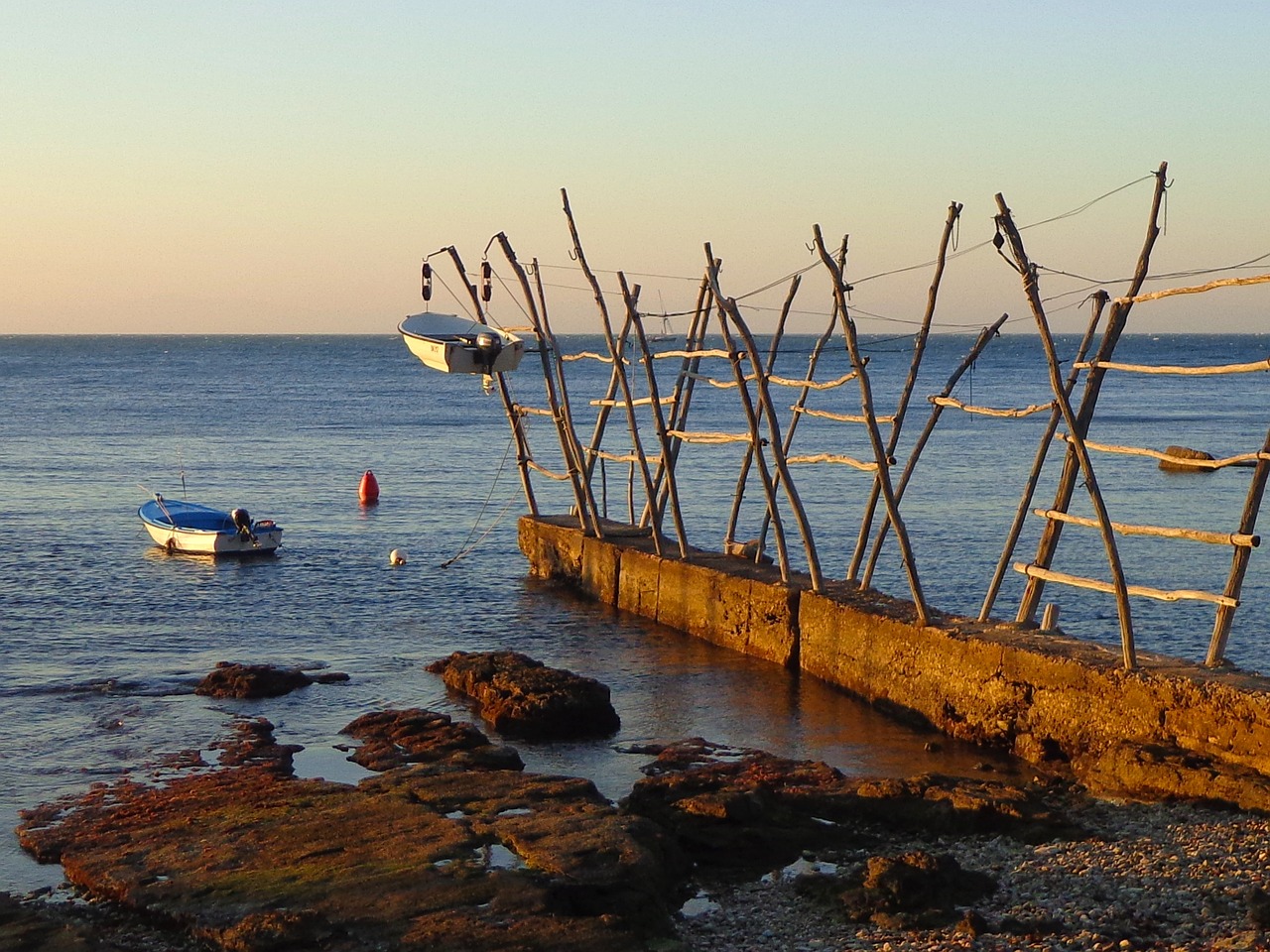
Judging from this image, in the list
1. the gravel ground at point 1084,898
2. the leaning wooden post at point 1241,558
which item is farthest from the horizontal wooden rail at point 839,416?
the gravel ground at point 1084,898

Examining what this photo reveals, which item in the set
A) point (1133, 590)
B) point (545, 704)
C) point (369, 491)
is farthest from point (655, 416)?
point (369, 491)

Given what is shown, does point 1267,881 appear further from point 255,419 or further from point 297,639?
point 255,419

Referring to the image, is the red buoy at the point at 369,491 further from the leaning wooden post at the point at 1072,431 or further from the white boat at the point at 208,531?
the leaning wooden post at the point at 1072,431

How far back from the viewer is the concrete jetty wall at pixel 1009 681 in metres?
9.55

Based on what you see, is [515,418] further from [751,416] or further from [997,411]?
[997,411]

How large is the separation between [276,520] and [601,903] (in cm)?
2154

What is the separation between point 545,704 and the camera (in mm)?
12203

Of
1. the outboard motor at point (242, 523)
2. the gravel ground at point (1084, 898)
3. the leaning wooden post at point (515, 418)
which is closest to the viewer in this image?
the gravel ground at point (1084, 898)

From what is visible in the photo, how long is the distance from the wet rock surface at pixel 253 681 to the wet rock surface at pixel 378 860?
329 cm

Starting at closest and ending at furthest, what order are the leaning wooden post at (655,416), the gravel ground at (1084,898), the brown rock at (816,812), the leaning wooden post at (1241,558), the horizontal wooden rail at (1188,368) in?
the gravel ground at (1084,898) → the brown rock at (816,812) → the horizontal wooden rail at (1188,368) → the leaning wooden post at (1241,558) → the leaning wooden post at (655,416)

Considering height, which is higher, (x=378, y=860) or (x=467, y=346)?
(x=467, y=346)

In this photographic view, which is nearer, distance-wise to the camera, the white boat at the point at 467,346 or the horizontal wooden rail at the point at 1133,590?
the horizontal wooden rail at the point at 1133,590

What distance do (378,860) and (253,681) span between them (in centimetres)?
595

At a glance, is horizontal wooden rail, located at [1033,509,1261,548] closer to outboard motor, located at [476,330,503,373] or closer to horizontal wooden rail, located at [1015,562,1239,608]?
horizontal wooden rail, located at [1015,562,1239,608]
